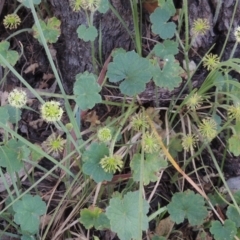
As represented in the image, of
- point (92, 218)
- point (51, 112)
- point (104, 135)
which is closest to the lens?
point (51, 112)

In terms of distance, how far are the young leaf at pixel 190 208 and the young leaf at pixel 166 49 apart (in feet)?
1.21

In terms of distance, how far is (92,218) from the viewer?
128cm

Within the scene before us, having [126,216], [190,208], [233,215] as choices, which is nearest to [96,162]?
[126,216]

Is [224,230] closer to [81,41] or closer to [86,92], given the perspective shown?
[86,92]

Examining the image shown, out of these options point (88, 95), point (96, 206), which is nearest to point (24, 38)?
point (88, 95)

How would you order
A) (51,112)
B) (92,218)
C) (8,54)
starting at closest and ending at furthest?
(51,112), (92,218), (8,54)

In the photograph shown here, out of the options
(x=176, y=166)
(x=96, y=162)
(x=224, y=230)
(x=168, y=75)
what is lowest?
(x=224, y=230)

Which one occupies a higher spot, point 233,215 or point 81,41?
point 81,41

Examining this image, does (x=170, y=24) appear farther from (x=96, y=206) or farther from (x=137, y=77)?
(x=96, y=206)

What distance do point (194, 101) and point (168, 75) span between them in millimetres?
96

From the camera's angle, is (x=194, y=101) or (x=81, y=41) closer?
(x=194, y=101)

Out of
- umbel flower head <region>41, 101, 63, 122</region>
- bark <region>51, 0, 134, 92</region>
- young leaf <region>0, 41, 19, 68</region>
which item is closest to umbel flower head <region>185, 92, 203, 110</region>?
bark <region>51, 0, 134, 92</region>

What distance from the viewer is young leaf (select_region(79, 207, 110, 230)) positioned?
49.7 inches

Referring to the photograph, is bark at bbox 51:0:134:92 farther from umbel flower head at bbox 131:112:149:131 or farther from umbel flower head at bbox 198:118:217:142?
umbel flower head at bbox 198:118:217:142
